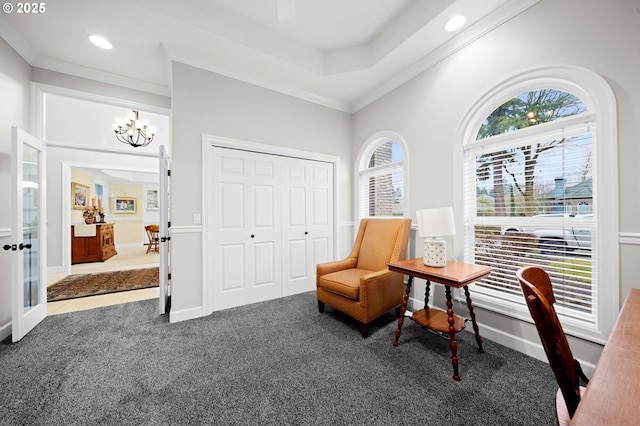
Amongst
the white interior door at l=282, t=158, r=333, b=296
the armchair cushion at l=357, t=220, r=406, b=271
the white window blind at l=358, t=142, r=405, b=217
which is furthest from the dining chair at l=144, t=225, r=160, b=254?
the armchair cushion at l=357, t=220, r=406, b=271

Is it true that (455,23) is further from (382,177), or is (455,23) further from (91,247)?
(91,247)

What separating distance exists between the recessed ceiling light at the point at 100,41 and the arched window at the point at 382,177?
125 inches

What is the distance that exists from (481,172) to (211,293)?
10.3 feet

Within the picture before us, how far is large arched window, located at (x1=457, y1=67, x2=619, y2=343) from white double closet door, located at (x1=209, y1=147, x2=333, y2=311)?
1.91m

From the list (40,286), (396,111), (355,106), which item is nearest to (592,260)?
(396,111)

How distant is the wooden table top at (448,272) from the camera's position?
1.73 meters

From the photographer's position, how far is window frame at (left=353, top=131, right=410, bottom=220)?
9.74 ft

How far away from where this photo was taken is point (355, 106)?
383cm

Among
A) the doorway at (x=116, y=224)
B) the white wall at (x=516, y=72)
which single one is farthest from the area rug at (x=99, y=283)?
the white wall at (x=516, y=72)

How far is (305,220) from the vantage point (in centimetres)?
353

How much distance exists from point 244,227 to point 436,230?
7.13ft

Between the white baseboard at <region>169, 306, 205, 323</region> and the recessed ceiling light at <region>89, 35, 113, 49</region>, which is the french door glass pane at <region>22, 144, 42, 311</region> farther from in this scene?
the white baseboard at <region>169, 306, 205, 323</region>

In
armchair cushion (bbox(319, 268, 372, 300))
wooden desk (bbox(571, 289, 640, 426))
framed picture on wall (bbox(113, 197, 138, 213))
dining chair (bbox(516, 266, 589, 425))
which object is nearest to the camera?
wooden desk (bbox(571, 289, 640, 426))

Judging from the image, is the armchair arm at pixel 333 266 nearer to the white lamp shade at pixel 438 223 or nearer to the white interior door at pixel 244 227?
the white interior door at pixel 244 227
